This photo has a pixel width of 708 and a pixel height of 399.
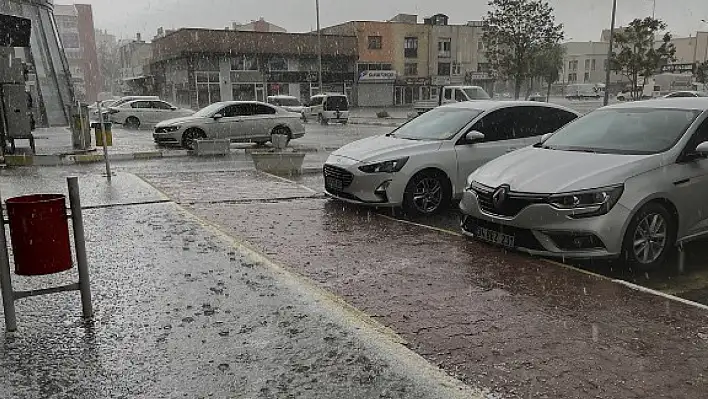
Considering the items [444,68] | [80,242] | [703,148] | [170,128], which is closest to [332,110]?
[170,128]

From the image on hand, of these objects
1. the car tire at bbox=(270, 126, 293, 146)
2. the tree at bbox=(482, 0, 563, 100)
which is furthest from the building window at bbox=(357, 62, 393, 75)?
the car tire at bbox=(270, 126, 293, 146)

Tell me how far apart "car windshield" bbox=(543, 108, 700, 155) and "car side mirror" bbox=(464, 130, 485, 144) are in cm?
115

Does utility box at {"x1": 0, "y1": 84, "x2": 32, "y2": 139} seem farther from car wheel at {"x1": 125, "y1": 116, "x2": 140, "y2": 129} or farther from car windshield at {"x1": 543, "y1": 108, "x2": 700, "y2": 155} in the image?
car wheel at {"x1": 125, "y1": 116, "x2": 140, "y2": 129}

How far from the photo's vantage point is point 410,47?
62.7 metres

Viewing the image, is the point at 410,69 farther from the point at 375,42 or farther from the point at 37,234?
the point at 37,234

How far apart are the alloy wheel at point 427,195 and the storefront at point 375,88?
170 feet

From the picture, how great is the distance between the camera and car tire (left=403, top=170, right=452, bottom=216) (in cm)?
801

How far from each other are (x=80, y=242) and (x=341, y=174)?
4.52 m

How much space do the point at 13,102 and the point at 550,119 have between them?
11.7 metres

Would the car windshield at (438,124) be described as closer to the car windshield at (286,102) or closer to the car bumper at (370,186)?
the car bumper at (370,186)

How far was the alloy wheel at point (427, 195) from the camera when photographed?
26.5 feet

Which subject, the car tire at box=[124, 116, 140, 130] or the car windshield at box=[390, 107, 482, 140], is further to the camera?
the car tire at box=[124, 116, 140, 130]

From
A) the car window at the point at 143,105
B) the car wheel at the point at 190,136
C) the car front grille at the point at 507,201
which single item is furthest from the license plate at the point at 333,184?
the car window at the point at 143,105

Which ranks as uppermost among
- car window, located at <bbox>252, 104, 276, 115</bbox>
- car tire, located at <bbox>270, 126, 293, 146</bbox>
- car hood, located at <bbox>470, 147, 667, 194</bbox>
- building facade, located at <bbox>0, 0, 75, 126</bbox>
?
building facade, located at <bbox>0, 0, 75, 126</bbox>
